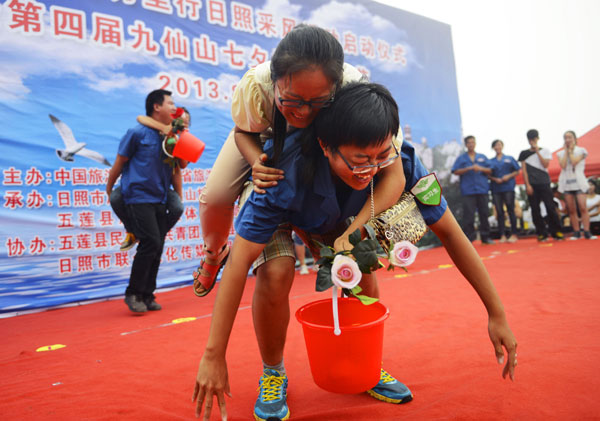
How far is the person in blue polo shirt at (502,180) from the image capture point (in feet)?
20.3

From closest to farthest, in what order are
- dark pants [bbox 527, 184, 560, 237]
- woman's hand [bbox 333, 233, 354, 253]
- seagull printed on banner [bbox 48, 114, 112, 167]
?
woman's hand [bbox 333, 233, 354, 253] < seagull printed on banner [bbox 48, 114, 112, 167] < dark pants [bbox 527, 184, 560, 237]

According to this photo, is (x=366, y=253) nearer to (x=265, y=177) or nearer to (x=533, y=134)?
(x=265, y=177)

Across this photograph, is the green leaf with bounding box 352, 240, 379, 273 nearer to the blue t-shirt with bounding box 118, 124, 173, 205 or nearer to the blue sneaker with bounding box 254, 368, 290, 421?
the blue sneaker with bounding box 254, 368, 290, 421

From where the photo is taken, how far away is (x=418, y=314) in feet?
7.61

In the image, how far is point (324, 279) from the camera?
107 centimetres

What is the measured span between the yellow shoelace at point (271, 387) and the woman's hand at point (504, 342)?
65 cm

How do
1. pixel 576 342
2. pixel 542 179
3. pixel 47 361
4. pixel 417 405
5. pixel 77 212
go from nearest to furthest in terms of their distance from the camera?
1. pixel 417 405
2. pixel 576 342
3. pixel 47 361
4. pixel 77 212
5. pixel 542 179

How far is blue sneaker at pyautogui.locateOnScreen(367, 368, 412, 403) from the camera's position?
4.21ft

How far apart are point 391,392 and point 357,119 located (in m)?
0.82

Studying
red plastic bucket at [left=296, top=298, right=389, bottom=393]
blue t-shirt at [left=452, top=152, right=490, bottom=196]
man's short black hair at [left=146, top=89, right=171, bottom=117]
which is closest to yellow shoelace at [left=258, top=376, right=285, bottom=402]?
red plastic bucket at [left=296, top=298, right=389, bottom=393]

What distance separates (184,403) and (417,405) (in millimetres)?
742

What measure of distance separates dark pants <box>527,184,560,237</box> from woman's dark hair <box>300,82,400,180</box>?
17.4 feet

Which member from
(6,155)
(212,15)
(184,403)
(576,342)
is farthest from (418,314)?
(212,15)

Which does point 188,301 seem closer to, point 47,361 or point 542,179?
point 47,361
